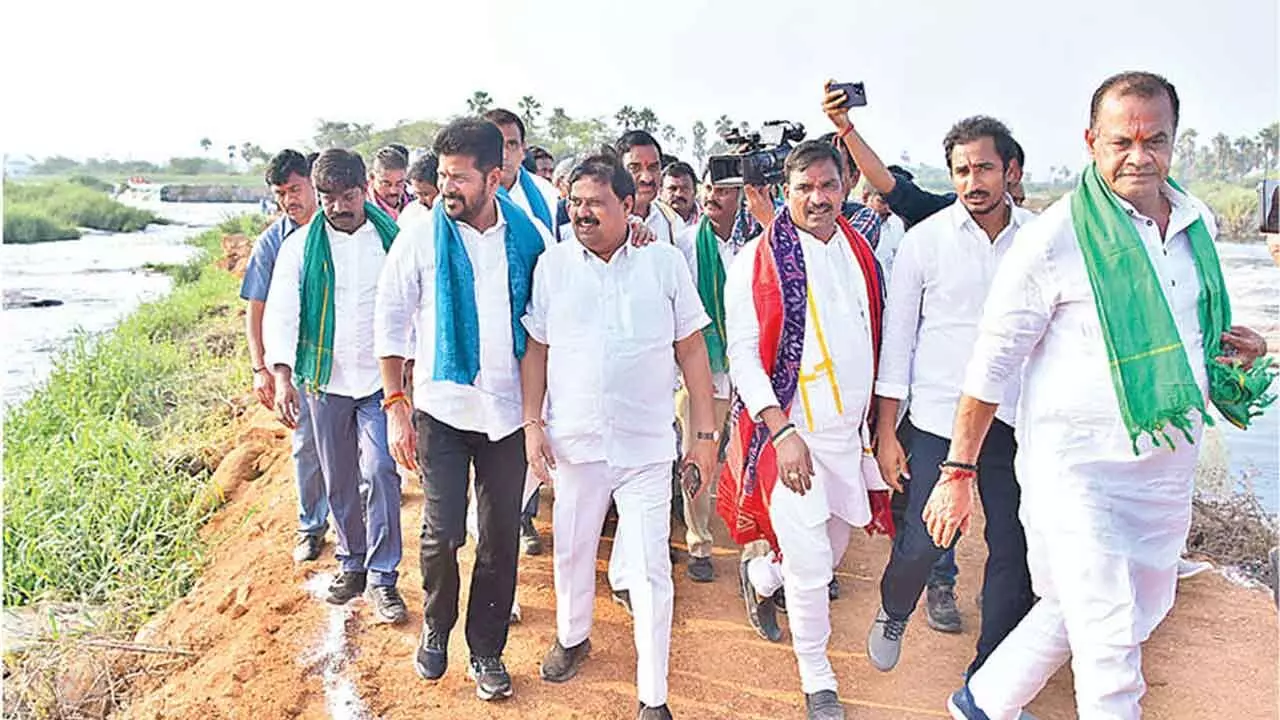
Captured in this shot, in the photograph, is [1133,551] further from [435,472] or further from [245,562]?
[245,562]

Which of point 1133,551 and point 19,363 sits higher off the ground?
point 1133,551

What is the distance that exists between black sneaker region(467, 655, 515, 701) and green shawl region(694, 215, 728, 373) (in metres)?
1.57

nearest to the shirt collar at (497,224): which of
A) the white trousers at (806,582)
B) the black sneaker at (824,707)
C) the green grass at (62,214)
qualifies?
the white trousers at (806,582)

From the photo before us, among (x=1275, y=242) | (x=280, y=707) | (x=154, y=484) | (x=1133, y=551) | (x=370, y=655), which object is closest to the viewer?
(x=1133, y=551)

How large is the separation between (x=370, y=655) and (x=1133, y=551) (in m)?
2.65

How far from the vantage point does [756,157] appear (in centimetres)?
387

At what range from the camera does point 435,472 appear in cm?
345

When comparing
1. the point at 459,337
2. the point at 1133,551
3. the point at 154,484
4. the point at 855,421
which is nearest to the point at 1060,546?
the point at 1133,551

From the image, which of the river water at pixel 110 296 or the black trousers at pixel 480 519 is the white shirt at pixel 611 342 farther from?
the river water at pixel 110 296

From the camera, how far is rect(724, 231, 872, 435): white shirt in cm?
340

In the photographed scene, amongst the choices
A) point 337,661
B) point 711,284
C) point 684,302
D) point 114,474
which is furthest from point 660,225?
point 114,474

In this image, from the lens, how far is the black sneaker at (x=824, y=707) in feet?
10.8

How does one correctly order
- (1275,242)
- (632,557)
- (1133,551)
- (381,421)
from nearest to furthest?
(1133,551), (1275,242), (632,557), (381,421)

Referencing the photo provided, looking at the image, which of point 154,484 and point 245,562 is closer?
point 245,562
